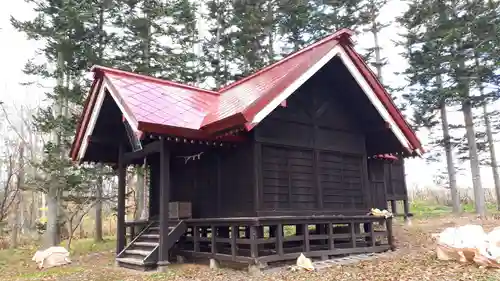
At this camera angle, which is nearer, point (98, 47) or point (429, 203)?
point (98, 47)

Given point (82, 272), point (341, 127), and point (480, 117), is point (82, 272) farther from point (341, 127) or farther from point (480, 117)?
point (480, 117)

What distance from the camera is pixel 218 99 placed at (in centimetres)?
1027

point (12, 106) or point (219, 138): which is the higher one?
point (12, 106)

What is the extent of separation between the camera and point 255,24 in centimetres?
2027

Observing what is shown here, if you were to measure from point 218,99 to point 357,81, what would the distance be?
357 centimetres

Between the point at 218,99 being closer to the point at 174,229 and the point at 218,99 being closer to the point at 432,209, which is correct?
the point at 174,229

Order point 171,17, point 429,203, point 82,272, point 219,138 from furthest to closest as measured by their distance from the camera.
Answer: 1. point 429,203
2. point 171,17
3. point 82,272
4. point 219,138

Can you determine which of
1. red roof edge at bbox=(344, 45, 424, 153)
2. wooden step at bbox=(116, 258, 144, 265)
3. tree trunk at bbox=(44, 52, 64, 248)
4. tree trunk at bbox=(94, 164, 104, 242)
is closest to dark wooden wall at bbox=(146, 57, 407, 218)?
red roof edge at bbox=(344, 45, 424, 153)

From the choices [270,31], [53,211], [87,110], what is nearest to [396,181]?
[270,31]

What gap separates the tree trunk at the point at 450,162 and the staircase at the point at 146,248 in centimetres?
1541

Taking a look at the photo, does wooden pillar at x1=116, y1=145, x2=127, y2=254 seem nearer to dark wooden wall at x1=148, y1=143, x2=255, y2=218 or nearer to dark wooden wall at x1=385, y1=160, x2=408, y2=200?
dark wooden wall at x1=148, y1=143, x2=255, y2=218

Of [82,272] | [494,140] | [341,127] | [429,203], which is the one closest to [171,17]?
[341,127]

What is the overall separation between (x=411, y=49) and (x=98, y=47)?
15.6 metres

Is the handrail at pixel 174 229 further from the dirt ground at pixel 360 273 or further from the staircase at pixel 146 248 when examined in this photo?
the dirt ground at pixel 360 273
